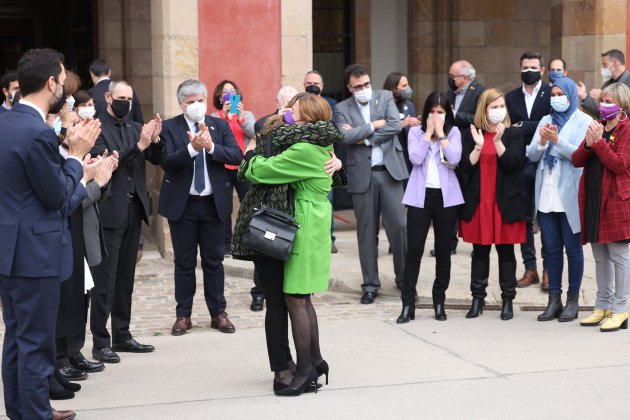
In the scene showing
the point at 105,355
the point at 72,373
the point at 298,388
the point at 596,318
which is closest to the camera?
the point at 298,388

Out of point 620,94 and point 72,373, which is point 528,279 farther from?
point 72,373

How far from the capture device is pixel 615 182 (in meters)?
8.81

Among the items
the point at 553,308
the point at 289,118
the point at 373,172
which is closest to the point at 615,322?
the point at 553,308

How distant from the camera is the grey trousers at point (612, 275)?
351 inches

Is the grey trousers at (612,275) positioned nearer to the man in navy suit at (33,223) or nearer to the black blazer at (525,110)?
the black blazer at (525,110)

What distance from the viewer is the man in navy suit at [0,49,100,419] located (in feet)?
19.6

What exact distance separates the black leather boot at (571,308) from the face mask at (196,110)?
3299 mm

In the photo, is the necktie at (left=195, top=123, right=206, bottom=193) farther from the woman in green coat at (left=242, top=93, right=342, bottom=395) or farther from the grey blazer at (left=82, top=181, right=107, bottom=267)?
the woman in green coat at (left=242, top=93, right=342, bottom=395)

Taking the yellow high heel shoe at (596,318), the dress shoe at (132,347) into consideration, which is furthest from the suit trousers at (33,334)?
the yellow high heel shoe at (596,318)

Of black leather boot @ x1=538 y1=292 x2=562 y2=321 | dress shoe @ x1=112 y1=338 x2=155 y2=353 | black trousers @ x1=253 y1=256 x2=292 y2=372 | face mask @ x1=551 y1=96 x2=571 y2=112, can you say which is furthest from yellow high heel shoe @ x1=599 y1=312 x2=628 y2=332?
dress shoe @ x1=112 y1=338 x2=155 y2=353

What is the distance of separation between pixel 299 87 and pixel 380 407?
6.55m

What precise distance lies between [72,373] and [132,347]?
0.86 meters

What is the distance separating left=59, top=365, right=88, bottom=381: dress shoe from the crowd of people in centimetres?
1

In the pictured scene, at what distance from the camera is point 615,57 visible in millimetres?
11516
